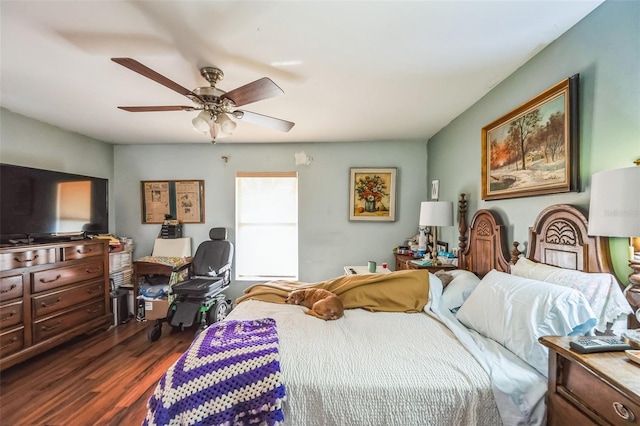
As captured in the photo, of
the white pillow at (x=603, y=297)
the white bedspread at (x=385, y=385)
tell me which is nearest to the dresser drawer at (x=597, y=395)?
the white bedspread at (x=385, y=385)

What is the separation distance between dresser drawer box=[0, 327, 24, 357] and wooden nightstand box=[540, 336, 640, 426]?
363 cm

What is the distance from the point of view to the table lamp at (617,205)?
91 cm

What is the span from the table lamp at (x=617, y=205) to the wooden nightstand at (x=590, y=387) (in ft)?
1.03

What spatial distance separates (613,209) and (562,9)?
111cm

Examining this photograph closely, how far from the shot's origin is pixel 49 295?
251cm

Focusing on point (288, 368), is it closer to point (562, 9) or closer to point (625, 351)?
point (625, 351)

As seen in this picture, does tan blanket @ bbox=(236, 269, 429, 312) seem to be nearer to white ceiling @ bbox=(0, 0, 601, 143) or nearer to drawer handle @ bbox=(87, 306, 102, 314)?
white ceiling @ bbox=(0, 0, 601, 143)

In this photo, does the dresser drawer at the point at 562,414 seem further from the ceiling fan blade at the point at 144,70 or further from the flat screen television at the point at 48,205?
the flat screen television at the point at 48,205

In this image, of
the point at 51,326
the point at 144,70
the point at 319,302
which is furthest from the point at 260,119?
the point at 51,326

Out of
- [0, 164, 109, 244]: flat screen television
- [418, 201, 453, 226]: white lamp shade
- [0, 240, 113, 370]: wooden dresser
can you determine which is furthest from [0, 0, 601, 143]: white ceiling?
[0, 240, 113, 370]: wooden dresser

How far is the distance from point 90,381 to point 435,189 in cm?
392

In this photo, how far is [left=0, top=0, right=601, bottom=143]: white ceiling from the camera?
1.36 m

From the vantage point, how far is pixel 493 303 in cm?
151

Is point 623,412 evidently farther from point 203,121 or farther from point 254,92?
point 203,121
